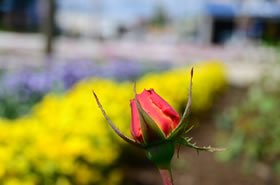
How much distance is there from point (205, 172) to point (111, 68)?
2896 mm

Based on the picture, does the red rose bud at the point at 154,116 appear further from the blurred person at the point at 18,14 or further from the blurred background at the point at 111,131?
the blurred person at the point at 18,14

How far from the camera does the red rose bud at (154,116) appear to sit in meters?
0.47

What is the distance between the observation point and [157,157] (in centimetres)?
46

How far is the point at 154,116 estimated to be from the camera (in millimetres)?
477

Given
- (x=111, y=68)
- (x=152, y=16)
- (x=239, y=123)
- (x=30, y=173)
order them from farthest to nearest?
(x=152, y=16) → (x=111, y=68) → (x=239, y=123) → (x=30, y=173)

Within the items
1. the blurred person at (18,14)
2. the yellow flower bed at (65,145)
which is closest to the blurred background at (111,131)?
the yellow flower bed at (65,145)

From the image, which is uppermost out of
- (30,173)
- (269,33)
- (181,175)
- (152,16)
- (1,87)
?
(269,33)

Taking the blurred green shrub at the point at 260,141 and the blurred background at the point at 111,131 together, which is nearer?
the blurred background at the point at 111,131

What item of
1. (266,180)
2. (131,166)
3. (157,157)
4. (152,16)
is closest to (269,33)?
(266,180)

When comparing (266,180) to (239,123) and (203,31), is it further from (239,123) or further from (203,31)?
(203,31)

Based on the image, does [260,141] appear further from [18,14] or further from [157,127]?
[18,14]

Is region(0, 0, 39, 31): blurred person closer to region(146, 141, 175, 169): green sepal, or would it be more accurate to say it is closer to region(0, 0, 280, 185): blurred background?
region(0, 0, 280, 185): blurred background

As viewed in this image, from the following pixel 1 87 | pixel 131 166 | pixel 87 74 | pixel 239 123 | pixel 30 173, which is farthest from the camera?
pixel 87 74

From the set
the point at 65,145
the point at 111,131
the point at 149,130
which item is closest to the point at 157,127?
the point at 149,130
